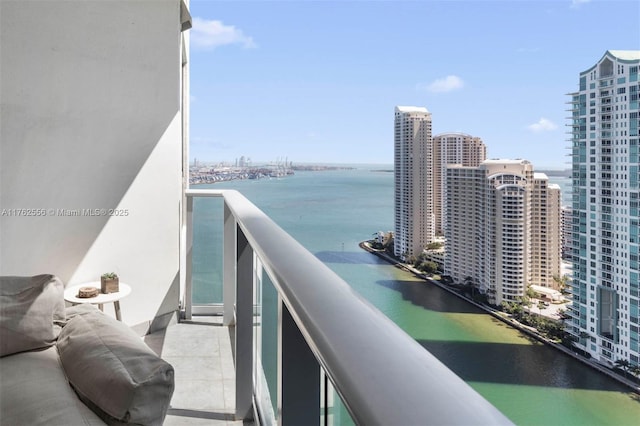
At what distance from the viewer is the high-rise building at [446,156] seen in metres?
2.67

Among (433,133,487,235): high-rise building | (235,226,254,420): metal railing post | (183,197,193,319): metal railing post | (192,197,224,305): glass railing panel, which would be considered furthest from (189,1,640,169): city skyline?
(183,197,193,319): metal railing post

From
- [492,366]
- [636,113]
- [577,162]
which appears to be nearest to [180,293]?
[492,366]

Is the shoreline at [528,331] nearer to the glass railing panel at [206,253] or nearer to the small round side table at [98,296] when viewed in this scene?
the glass railing panel at [206,253]

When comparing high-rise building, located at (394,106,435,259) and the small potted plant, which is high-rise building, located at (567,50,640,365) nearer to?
high-rise building, located at (394,106,435,259)

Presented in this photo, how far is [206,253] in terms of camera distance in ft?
11.2

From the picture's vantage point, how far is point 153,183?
3252mm

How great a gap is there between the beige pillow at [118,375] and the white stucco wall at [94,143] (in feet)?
6.11

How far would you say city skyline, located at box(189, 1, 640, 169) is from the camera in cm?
349

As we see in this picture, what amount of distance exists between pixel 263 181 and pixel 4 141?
207cm

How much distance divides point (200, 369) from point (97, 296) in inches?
32.9

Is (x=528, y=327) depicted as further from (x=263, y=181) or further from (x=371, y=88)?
(x=371, y=88)

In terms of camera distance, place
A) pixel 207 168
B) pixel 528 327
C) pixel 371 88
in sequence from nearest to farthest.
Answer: pixel 528 327
pixel 207 168
pixel 371 88

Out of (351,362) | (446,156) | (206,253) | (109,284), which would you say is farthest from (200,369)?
(351,362)

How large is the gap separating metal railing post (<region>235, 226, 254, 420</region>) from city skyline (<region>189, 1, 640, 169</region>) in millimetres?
1292
